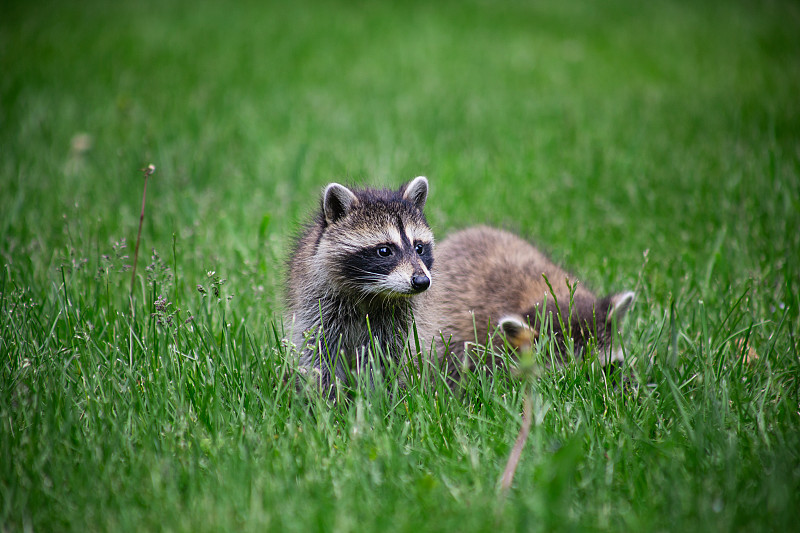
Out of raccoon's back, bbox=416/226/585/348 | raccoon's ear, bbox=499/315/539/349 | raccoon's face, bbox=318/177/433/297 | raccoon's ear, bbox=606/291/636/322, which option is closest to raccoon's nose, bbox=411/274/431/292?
raccoon's face, bbox=318/177/433/297

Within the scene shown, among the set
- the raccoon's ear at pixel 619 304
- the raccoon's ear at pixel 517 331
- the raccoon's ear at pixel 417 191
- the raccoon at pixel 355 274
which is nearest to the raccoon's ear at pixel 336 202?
the raccoon at pixel 355 274

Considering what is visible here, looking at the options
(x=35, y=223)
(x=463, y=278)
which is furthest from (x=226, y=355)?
(x=35, y=223)

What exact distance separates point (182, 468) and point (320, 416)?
0.70 m

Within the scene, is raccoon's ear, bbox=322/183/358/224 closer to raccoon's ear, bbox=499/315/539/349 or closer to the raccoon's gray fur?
the raccoon's gray fur

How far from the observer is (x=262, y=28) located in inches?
575

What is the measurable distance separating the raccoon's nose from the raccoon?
0.12m

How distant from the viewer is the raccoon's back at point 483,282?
4714mm

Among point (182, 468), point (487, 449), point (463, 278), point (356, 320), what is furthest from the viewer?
point (463, 278)

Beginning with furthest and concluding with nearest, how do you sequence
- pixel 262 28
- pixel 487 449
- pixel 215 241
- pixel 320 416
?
1. pixel 262 28
2. pixel 215 241
3. pixel 320 416
4. pixel 487 449

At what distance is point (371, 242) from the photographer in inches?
154

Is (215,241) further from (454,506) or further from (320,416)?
(454,506)

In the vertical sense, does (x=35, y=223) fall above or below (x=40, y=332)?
above

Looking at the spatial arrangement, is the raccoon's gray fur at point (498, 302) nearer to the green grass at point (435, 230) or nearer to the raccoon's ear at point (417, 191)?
the green grass at point (435, 230)

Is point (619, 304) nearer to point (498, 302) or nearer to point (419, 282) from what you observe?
point (498, 302)
